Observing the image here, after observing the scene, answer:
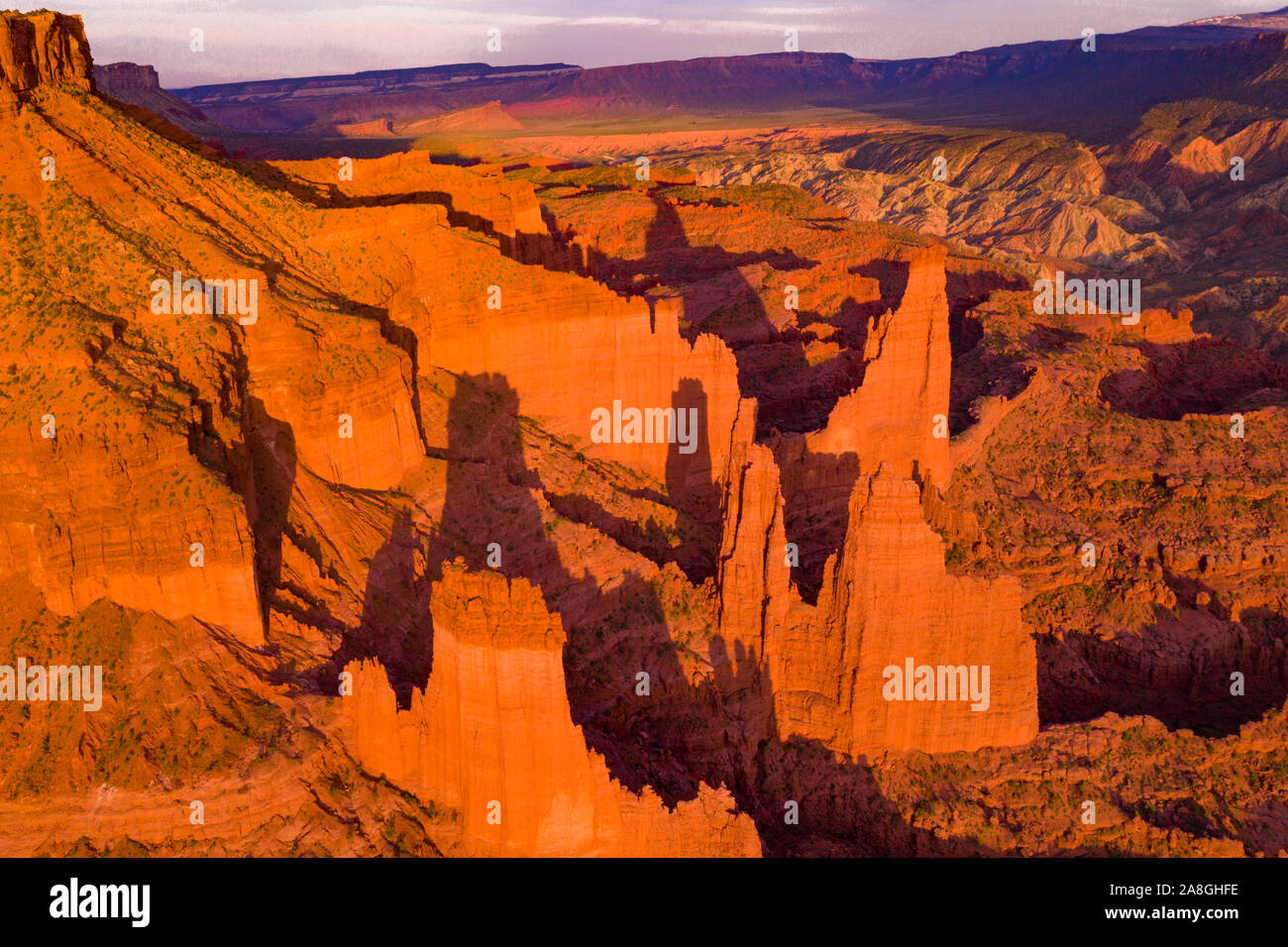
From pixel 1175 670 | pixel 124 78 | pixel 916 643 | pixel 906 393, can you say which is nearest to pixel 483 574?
pixel 916 643

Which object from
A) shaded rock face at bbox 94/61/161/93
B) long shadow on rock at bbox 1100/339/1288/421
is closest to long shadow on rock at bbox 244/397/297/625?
long shadow on rock at bbox 1100/339/1288/421

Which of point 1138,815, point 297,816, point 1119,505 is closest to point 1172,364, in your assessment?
point 1119,505

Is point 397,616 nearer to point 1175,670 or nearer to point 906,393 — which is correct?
point 906,393

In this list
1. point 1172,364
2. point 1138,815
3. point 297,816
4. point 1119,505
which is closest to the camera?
point 297,816

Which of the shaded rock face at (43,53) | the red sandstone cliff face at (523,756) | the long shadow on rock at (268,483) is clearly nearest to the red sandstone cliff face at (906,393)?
the long shadow on rock at (268,483)

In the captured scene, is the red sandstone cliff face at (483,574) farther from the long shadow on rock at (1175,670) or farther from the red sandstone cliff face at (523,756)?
the long shadow on rock at (1175,670)

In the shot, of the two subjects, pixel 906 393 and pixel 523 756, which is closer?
pixel 523 756

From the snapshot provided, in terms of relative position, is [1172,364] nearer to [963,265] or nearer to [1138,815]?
[963,265]
